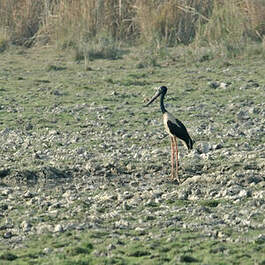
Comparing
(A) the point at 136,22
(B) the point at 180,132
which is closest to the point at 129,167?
(B) the point at 180,132

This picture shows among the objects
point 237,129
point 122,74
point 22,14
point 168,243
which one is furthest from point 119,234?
point 22,14

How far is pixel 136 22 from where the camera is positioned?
2059cm

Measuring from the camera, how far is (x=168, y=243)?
763cm

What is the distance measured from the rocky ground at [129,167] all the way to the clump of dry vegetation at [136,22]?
936 mm

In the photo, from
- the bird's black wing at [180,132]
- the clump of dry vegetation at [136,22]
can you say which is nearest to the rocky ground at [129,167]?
the bird's black wing at [180,132]

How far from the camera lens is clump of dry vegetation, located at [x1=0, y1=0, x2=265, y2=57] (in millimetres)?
18891

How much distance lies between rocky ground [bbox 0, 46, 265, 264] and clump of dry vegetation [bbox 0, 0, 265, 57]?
36.9 inches

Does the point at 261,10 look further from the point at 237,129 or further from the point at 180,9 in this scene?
the point at 237,129

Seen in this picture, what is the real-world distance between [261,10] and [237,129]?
7.35 m

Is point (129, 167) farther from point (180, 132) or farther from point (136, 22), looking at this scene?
point (136, 22)

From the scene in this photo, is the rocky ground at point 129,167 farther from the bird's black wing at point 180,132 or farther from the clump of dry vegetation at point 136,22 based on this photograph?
the clump of dry vegetation at point 136,22

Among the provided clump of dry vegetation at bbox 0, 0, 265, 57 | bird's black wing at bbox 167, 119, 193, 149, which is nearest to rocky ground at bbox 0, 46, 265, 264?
bird's black wing at bbox 167, 119, 193, 149

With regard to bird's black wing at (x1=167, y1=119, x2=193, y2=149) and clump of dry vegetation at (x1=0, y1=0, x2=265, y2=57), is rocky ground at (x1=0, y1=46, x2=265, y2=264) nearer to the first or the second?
bird's black wing at (x1=167, y1=119, x2=193, y2=149)

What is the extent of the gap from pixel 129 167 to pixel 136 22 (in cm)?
1022
